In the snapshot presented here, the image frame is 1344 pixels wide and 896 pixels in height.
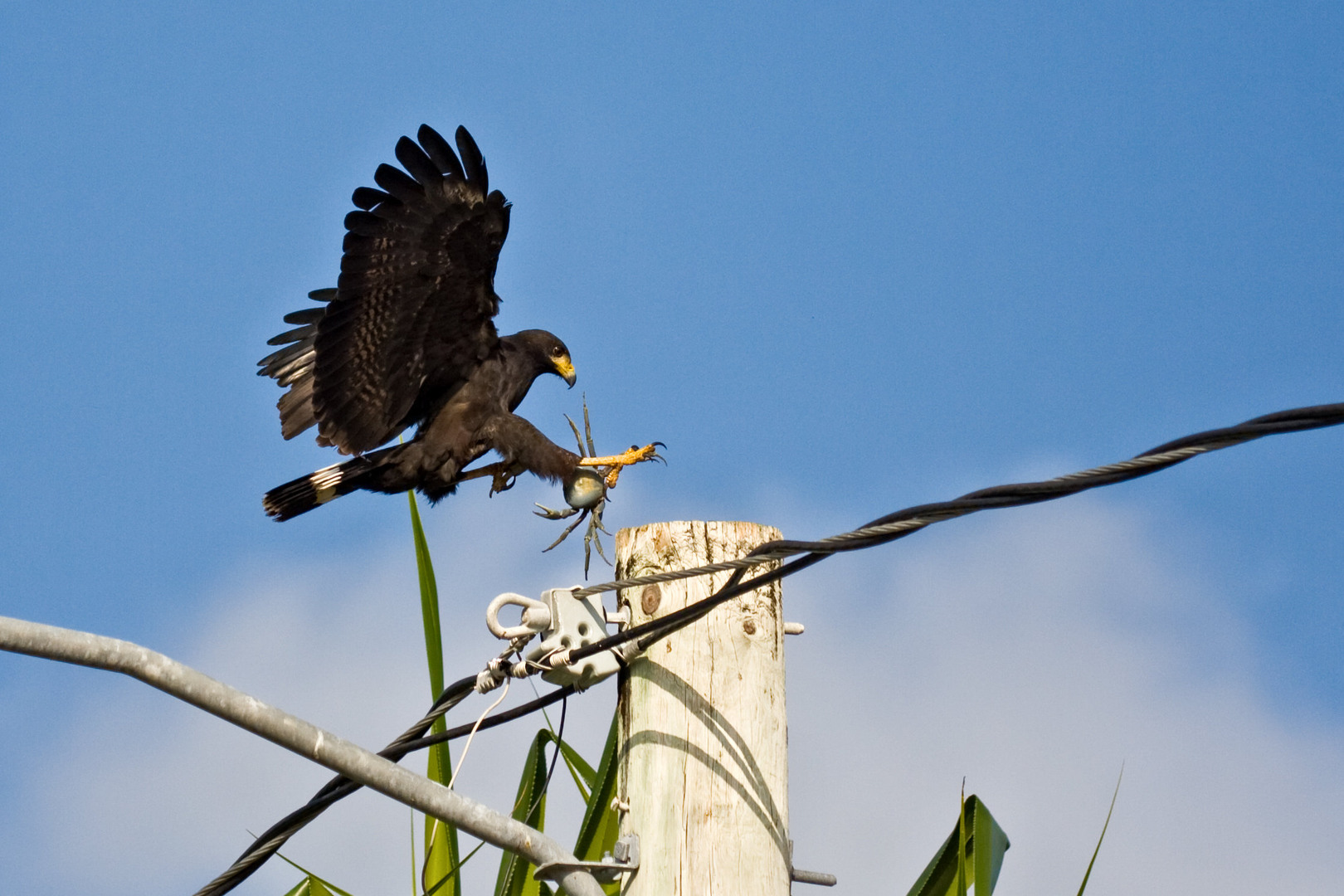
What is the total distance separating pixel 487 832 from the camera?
2268 mm

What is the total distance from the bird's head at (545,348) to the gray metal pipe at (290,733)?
10.7 feet

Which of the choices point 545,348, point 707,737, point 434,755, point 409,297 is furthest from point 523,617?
point 545,348

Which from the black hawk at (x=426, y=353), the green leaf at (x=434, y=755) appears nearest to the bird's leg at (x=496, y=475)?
the black hawk at (x=426, y=353)

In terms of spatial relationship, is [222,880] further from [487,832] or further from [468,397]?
[468,397]

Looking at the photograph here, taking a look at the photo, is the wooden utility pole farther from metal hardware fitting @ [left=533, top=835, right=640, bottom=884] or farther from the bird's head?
the bird's head

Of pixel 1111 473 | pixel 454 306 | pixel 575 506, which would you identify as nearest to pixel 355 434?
pixel 454 306

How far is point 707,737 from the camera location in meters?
2.36

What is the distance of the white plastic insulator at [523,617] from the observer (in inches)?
99.3

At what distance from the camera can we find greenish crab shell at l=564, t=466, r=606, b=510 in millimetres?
4086

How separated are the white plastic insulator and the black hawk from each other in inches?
67.4

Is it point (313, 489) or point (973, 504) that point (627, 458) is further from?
point (973, 504)

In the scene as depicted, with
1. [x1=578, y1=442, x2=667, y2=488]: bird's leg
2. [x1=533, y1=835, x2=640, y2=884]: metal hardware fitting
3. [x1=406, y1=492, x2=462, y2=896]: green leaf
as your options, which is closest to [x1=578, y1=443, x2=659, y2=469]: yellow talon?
[x1=578, y1=442, x2=667, y2=488]: bird's leg

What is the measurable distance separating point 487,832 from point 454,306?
292cm

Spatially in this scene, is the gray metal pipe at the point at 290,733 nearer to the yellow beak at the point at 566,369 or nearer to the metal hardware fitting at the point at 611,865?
the metal hardware fitting at the point at 611,865
